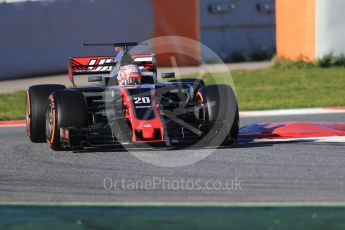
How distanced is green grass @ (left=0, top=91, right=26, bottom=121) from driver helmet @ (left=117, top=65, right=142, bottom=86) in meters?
5.15

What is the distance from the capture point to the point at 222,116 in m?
9.73

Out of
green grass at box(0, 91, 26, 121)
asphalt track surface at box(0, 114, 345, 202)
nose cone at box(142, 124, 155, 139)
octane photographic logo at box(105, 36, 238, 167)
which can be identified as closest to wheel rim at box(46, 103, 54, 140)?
asphalt track surface at box(0, 114, 345, 202)

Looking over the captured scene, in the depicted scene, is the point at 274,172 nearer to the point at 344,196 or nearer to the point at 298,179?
the point at 298,179

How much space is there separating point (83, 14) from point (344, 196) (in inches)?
604

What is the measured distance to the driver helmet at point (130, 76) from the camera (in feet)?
33.9

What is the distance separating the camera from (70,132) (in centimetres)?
934

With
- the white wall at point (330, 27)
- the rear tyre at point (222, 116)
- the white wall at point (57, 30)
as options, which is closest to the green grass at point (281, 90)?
the white wall at point (330, 27)

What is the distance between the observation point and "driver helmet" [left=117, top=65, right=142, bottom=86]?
10328 mm

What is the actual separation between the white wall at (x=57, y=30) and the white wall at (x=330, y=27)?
4.57 meters

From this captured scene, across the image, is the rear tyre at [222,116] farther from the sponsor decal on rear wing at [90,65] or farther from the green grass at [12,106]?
the green grass at [12,106]

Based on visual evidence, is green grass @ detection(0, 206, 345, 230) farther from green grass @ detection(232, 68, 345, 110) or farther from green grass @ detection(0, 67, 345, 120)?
green grass @ detection(232, 68, 345, 110)

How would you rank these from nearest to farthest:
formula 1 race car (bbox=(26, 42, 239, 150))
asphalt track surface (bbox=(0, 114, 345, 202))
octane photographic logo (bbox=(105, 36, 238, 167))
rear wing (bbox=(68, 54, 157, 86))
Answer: asphalt track surface (bbox=(0, 114, 345, 202))
octane photographic logo (bbox=(105, 36, 238, 167))
formula 1 race car (bbox=(26, 42, 239, 150))
rear wing (bbox=(68, 54, 157, 86))

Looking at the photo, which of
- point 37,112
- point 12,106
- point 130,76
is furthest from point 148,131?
point 12,106

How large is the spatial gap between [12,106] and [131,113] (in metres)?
7.69
